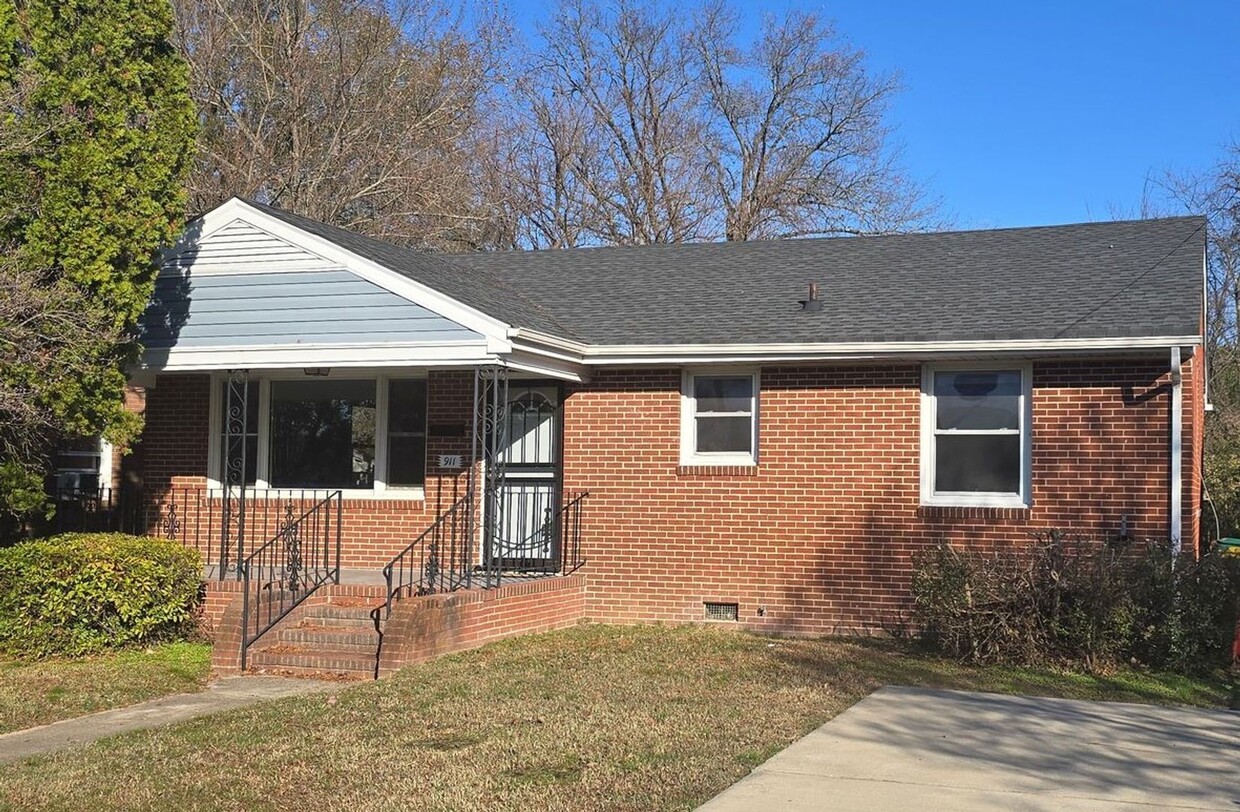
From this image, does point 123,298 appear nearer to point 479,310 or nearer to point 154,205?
point 154,205

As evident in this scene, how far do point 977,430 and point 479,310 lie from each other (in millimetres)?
5059

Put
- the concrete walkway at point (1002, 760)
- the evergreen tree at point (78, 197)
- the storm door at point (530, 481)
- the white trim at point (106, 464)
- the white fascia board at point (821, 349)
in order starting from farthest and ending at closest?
the white trim at point (106, 464)
the storm door at point (530, 481)
the white fascia board at point (821, 349)
the evergreen tree at point (78, 197)
the concrete walkway at point (1002, 760)

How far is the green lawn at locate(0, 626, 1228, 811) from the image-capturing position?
701cm

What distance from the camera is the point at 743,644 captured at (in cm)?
1266

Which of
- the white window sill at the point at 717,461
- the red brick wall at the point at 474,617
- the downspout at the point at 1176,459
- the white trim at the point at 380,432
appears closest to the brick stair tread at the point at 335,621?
the red brick wall at the point at 474,617

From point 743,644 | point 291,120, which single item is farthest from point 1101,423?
point 291,120

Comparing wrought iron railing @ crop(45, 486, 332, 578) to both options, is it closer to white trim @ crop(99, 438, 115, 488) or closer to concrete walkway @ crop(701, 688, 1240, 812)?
white trim @ crop(99, 438, 115, 488)

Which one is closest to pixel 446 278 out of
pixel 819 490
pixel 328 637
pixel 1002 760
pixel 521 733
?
pixel 328 637

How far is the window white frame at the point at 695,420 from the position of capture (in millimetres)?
14125

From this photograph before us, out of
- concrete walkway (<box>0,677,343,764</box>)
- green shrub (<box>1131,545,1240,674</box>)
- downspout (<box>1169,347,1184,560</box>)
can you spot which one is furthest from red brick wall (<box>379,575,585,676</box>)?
downspout (<box>1169,347,1184,560</box>)

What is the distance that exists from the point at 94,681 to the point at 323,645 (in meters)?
1.86

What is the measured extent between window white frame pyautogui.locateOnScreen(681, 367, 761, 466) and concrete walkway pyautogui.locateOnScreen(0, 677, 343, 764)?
4969 millimetres

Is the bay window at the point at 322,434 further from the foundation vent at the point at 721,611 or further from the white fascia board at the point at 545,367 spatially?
the foundation vent at the point at 721,611

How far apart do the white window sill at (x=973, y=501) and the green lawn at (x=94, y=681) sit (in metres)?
7.04
